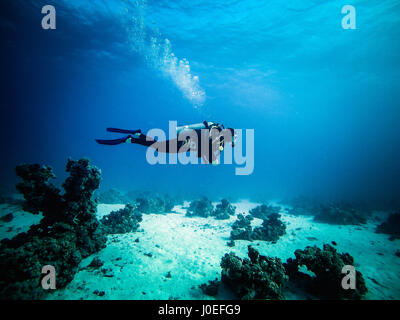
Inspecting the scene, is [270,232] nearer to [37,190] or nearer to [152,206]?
[152,206]

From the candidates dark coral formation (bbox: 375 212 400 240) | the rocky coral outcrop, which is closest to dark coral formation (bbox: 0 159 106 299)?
the rocky coral outcrop

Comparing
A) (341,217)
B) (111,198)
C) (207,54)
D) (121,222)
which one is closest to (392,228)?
(341,217)

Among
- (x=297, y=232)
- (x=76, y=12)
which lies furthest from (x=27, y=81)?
(x=297, y=232)

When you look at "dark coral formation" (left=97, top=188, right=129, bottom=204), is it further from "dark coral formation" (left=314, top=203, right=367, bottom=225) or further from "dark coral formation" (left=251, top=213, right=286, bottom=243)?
"dark coral formation" (left=314, top=203, right=367, bottom=225)

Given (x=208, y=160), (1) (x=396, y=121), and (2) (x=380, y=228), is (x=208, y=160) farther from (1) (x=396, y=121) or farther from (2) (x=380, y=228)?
(1) (x=396, y=121)

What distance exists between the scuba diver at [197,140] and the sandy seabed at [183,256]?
13.7 ft

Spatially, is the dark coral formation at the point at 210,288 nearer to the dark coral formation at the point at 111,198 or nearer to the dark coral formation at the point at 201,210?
the dark coral formation at the point at 201,210

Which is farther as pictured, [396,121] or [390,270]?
[396,121]

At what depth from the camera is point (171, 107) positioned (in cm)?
6122

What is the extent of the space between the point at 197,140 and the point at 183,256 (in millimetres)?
4879

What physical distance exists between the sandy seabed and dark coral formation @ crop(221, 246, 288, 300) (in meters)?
0.42

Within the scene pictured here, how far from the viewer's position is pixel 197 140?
23.6ft

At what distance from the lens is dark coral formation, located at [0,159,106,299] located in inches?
159
